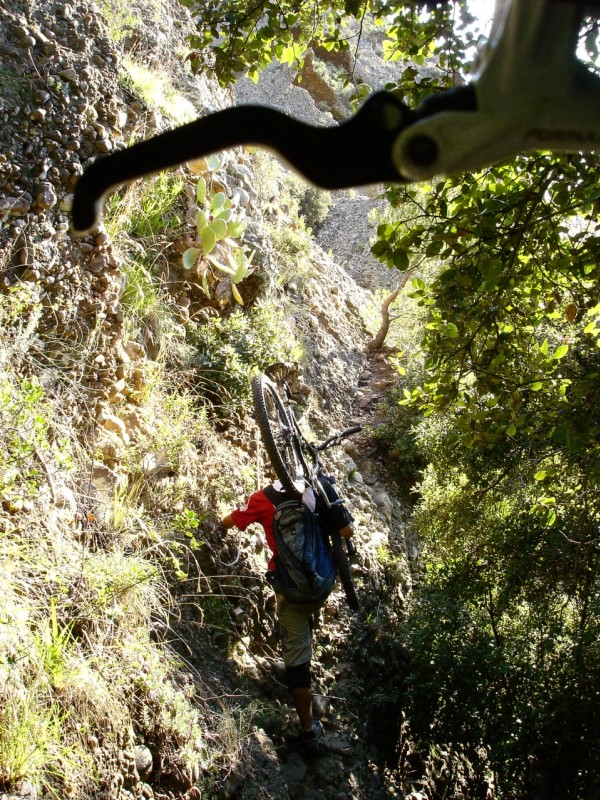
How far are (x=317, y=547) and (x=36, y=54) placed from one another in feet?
14.0

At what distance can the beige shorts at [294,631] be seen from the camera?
4695mm

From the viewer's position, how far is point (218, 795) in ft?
12.0

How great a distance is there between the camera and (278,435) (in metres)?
5.92

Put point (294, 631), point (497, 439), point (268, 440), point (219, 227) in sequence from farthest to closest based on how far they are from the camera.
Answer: point (219, 227) < point (268, 440) < point (294, 631) < point (497, 439)

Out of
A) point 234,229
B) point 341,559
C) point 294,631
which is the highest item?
point 234,229

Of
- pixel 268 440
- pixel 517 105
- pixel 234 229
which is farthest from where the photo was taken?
pixel 234 229

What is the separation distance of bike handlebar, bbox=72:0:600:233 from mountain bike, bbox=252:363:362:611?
4202 mm

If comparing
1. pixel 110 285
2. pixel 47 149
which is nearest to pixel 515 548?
pixel 110 285

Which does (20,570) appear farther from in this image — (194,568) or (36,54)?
(36,54)

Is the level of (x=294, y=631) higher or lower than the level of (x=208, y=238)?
lower

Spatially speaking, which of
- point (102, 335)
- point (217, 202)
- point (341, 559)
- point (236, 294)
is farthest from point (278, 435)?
point (217, 202)

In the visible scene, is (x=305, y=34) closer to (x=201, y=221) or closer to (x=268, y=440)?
(x=201, y=221)

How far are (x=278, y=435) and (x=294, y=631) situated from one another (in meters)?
1.79

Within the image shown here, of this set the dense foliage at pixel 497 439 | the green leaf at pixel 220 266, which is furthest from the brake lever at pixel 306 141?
the green leaf at pixel 220 266
